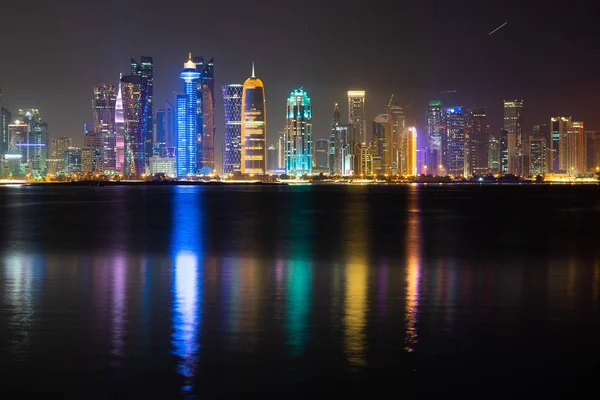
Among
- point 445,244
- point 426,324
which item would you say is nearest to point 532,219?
point 445,244

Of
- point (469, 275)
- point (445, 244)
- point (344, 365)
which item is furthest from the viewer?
point (445, 244)

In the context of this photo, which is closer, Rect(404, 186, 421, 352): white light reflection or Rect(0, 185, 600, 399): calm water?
Rect(0, 185, 600, 399): calm water

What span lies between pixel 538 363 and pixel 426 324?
3542 millimetres

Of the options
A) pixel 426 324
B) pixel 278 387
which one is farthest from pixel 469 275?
pixel 278 387

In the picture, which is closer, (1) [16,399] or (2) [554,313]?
(1) [16,399]

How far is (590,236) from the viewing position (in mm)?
42719

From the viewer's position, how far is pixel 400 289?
66.7 ft

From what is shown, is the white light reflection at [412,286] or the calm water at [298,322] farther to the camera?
the white light reflection at [412,286]

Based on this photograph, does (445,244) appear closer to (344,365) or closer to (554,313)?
(554,313)

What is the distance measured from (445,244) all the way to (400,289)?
17307mm

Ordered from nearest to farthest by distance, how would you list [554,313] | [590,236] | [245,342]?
[245,342] → [554,313] → [590,236]

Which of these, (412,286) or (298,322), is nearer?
(298,322)

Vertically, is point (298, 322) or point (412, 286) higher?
point (298, 322)

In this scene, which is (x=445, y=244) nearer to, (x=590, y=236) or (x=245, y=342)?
(x=590, y=236)
